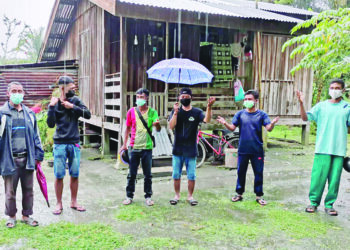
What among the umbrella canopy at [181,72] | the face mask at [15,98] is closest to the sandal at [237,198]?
the umbrella canopy at [181,72]

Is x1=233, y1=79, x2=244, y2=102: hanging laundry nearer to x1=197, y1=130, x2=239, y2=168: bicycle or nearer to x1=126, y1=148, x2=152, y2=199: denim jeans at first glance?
x1=197, y1=130, x2=239, y2=168: bicycle

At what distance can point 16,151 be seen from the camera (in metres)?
4.12

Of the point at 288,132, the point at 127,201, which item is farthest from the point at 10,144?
the point at 288,132

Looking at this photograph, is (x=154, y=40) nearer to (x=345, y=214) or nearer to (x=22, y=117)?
(x=22, y=117)

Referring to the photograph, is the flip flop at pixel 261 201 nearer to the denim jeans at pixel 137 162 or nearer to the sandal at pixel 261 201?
the sandal at pixel 261 201

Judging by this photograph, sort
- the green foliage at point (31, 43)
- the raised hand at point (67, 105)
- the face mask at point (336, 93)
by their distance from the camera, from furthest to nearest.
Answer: the green foliage at point (31, 43) → the face mask at point (336, 93) → the raised hand at point (67, 105)

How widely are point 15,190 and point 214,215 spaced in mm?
2773

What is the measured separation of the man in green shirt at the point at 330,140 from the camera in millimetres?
4730

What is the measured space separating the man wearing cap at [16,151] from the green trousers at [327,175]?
Answer: 399 centimetres

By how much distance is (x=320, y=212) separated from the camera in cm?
497

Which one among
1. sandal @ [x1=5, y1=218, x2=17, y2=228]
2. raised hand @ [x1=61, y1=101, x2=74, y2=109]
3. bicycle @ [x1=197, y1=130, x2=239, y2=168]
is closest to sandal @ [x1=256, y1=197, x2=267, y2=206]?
bicycle @ [x1=197, y1=130, x2=239, y2=168]

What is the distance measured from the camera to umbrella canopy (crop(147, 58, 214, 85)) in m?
6.59

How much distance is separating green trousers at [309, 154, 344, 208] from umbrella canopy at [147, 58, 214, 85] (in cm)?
283

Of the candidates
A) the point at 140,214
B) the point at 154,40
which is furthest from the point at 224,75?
the point at 140,214
